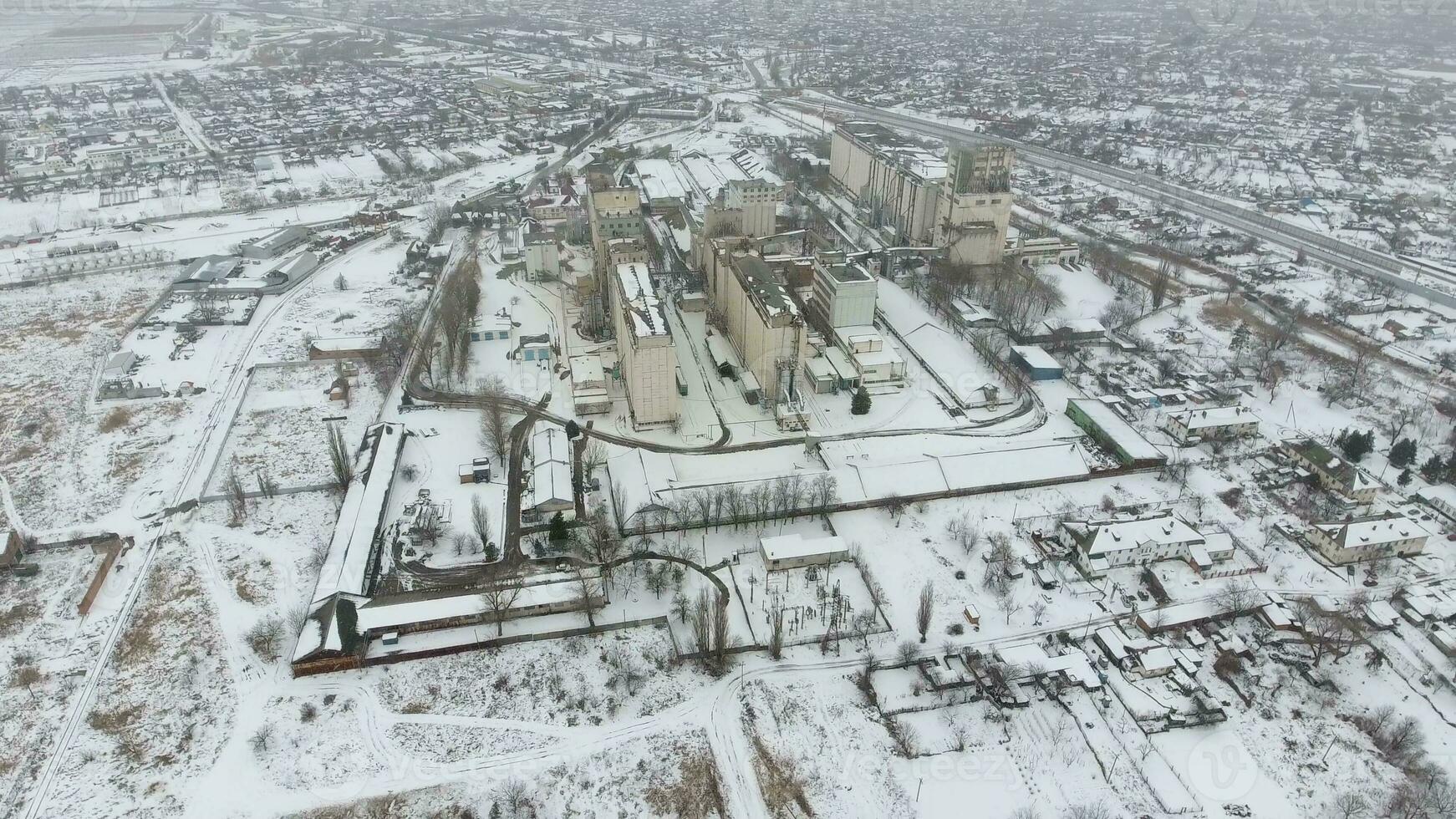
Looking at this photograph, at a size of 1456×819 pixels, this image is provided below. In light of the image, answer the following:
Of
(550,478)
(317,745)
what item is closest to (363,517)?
(550,478)

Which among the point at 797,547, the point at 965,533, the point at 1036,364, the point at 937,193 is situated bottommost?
the point at 965,533

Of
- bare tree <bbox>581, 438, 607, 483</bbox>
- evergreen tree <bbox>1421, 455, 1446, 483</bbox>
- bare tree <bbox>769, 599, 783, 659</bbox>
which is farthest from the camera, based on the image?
bare tree <bbox>581, 438, 607, 483</bbox>

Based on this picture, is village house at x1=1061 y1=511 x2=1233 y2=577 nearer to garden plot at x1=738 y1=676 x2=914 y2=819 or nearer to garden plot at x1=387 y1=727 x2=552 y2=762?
garden plot at x1=738 y1=676 x2=914 y2=819

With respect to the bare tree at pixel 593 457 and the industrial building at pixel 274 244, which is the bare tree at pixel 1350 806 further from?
the industrial building at pixel 274 244

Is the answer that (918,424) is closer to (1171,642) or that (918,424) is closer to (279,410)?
(1171,642)

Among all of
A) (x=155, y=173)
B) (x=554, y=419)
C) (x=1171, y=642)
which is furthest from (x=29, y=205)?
(x=1171, y=642)

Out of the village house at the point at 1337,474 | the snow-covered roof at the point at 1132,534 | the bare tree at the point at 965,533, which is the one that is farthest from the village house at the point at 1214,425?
the bare tree at the point at 965,533

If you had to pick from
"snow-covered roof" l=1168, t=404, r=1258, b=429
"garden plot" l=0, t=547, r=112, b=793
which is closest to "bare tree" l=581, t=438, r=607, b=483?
"garden plot" l=0, t=547, r=112, b=793

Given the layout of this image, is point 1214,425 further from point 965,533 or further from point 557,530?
point 557,530
